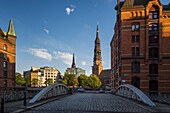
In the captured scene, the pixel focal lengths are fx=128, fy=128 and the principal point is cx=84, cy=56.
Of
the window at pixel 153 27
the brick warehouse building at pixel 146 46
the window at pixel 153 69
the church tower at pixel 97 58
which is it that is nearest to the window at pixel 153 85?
the brick warehouse building at pixel 146 46

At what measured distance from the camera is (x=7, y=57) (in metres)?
43.1

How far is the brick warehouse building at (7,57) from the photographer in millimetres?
40438

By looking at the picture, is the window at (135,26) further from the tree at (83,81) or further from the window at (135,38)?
the tree at (83,81)

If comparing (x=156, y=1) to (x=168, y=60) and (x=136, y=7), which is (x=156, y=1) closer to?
(x=136, y=7)

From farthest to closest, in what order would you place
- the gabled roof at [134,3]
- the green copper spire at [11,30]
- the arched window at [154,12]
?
the green copper spire at [11,30]
the gabled roof at [134,3]
the arched window at [154,12]

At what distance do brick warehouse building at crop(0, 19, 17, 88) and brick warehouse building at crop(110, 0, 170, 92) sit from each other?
36461 mm

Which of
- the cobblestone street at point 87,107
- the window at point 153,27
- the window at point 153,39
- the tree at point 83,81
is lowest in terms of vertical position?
the tree at point 83,81

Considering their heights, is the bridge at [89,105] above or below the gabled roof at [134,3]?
below

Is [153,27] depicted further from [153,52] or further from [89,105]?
[89,105]

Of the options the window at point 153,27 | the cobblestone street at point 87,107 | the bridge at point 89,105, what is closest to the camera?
the cobblestone street at point 87,107

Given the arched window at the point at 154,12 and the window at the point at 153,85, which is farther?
the arched window at the point at 154,12

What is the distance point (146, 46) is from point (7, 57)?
4232 centimetres

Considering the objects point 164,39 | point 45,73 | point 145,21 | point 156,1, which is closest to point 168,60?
point 164,39

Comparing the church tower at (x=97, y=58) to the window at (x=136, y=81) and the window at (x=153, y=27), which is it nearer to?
the window at (x=153, y=27)
